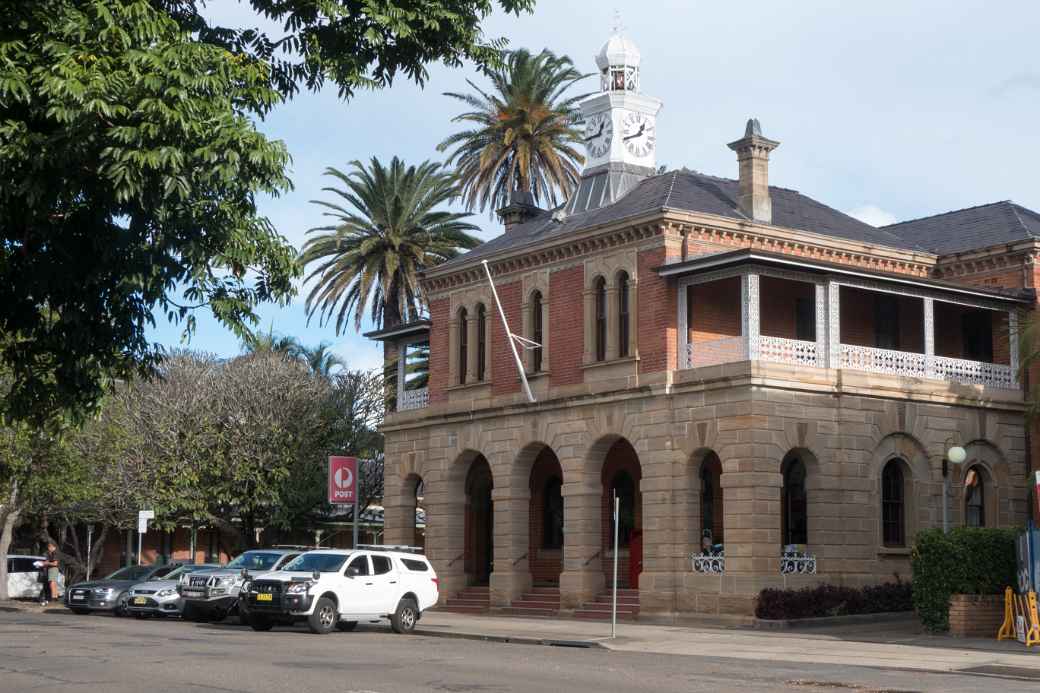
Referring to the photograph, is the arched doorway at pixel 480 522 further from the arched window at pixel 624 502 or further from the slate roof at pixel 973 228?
the slate roof at pixel 973 228

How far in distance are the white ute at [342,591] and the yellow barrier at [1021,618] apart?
1155 centimetres

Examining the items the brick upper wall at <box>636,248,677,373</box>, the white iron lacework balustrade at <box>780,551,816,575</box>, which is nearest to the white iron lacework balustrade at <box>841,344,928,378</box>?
the brick upper wall at <box>636,248,677,373</box>

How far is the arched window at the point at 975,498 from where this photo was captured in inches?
1391

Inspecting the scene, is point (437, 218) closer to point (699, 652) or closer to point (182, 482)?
point (182, 482)

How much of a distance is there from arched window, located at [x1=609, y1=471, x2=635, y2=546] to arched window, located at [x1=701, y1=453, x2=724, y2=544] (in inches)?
90.7

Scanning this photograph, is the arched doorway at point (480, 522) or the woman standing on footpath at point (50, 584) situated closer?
the arched doorway at point (480, 522)

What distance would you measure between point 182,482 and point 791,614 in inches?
885

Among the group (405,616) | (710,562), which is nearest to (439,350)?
(710,562)

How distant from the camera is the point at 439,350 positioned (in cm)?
4156

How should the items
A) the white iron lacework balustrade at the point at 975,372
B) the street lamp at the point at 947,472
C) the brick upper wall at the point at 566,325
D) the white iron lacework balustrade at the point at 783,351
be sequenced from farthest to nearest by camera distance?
1. the brick upper wall at the point at 566,325
2. the white iron lacework balustrade at the point at 975,372
3. the white iron lacework balustrade at the point at 783,351
4. the street lamp at the point at 947,472

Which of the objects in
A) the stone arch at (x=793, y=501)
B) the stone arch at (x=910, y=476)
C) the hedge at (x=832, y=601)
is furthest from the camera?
the stone arch at (x=793, y=501)

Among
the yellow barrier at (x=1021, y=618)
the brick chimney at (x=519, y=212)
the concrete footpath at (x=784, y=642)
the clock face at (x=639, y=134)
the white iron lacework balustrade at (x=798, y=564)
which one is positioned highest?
the clock face at (x=639, y=134)

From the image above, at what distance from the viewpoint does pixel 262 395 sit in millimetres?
47719

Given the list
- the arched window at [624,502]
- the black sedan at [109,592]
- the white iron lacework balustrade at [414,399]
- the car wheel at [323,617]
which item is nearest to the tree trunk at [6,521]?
the black sedan at [109,592]
